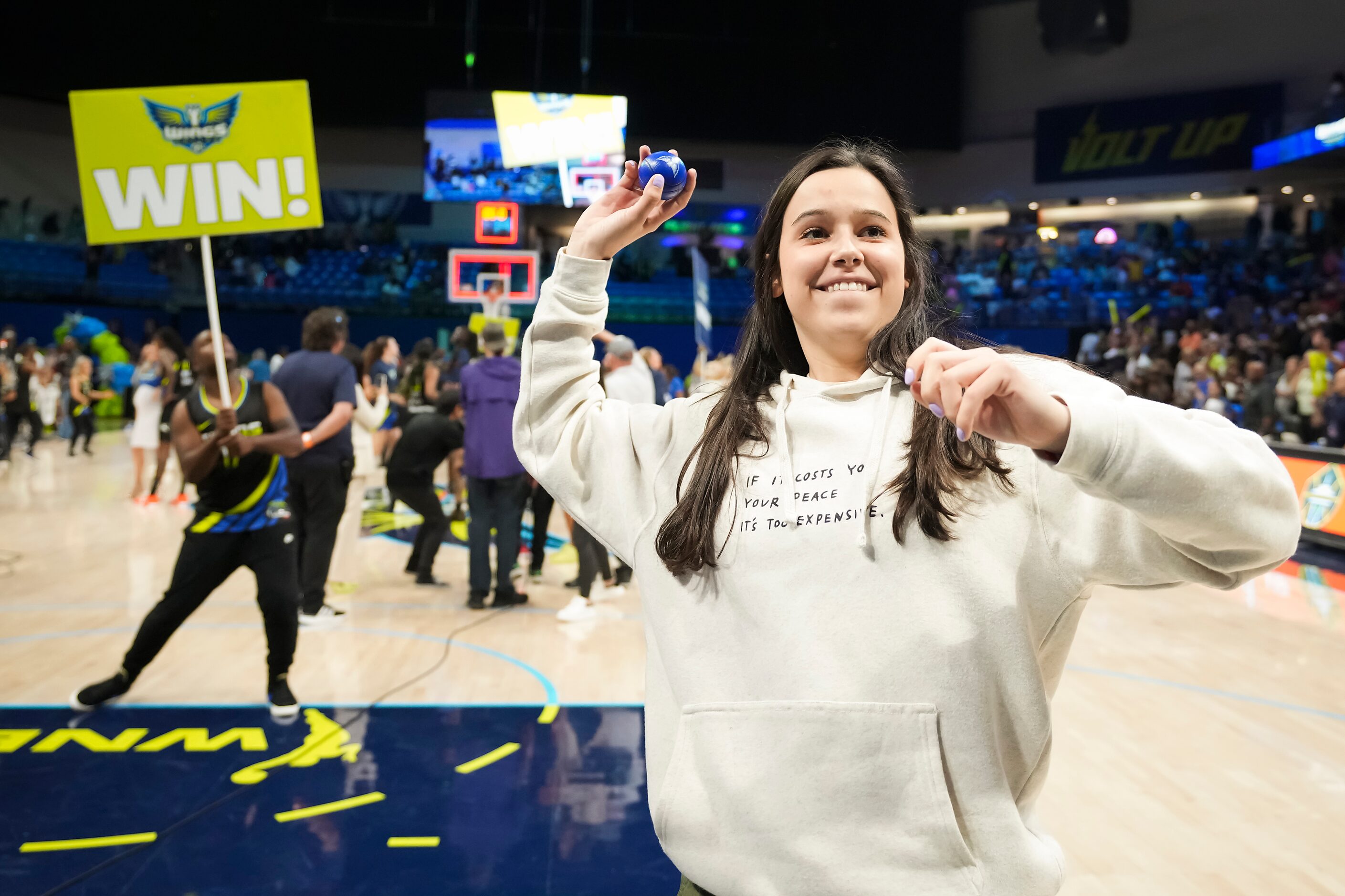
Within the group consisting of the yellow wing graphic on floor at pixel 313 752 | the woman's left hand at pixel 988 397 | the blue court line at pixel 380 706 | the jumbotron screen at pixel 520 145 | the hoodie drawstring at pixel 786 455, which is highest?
the jumbotron screen at pixel 520 145

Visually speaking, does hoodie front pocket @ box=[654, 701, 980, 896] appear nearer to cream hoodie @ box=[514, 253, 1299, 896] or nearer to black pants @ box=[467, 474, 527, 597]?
cream hoodie @ box=[514, 253, 1299, 896]

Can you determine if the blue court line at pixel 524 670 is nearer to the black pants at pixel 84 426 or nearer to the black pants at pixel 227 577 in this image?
the black pants at pixel 227 577

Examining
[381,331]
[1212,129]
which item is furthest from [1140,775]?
[381,331]

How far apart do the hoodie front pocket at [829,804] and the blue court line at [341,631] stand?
3872 millimetres

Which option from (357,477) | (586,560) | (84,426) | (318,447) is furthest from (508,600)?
(84,426)

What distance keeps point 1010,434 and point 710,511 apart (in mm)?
429

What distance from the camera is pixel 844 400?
1.39m

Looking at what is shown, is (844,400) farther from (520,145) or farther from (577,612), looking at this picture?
(520,145)

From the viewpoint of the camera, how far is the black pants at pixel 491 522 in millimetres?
6520

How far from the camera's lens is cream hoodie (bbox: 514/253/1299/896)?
1150mm

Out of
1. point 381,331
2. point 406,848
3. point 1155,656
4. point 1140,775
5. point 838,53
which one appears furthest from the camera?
point 381,331

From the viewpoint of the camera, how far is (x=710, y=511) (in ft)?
4.35

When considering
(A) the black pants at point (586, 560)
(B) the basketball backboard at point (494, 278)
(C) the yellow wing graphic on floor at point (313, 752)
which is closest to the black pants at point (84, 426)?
(B) the basketball backboard at point (494, 278)

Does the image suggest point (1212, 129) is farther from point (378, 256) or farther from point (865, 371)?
point (865, 371)
